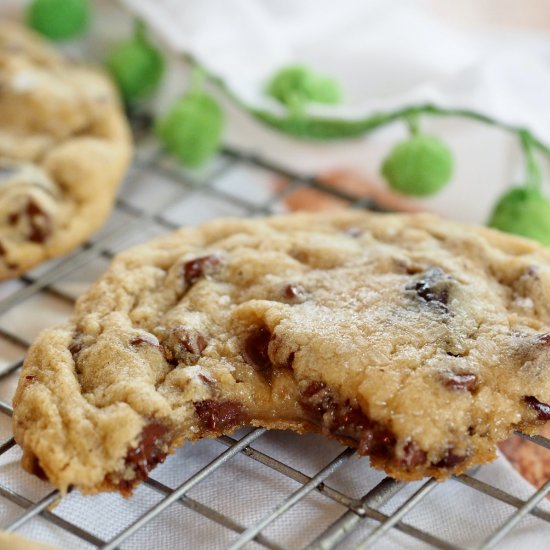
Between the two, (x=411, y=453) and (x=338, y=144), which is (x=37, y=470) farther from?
(x=338, y=144)

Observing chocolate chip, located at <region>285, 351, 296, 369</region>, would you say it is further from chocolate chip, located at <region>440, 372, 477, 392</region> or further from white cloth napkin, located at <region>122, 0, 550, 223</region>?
white cloth napkin, located at <region>122, 0, 550, 223</region>

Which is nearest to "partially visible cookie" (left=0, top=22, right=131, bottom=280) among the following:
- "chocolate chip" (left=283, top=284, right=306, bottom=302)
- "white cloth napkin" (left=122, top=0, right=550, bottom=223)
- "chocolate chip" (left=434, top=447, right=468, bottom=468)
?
"white cloth napkin" (left=122, top=0, right=550, bottom=223)

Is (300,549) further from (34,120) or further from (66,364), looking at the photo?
(34,120)

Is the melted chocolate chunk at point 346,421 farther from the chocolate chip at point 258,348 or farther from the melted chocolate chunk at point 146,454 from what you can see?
the melted chocolate chunk at point 146,454

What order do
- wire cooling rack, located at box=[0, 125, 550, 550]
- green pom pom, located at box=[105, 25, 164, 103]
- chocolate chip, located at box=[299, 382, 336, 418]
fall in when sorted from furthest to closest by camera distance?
green pom pom, located at box=[105, 25, 164, 103] → chocolate chip, located at box=[299, 382, 336, 418] → wire cooling rack, located at box=[0, 125, 550, 550]

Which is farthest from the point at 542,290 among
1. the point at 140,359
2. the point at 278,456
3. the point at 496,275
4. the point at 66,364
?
the point at 66,364

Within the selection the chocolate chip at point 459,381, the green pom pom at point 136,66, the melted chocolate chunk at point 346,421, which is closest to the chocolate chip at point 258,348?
the melted chocolate chunk at point 346,421

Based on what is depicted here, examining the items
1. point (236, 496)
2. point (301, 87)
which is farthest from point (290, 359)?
point (301, 87)
